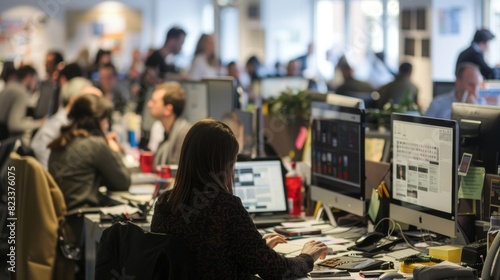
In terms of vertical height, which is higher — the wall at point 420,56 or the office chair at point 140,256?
the wall at point 420,56

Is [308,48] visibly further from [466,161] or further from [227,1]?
[466,161]

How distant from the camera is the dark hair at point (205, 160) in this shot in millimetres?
3008

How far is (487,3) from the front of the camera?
414 inches

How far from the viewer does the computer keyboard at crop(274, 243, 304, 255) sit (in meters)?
3.67

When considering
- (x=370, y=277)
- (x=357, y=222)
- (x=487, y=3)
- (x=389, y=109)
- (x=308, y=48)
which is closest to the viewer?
(x=370, y=277)

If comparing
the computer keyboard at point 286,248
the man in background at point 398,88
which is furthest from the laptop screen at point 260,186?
the man in background at point 398,88

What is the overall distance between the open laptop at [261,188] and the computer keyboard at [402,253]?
798mm

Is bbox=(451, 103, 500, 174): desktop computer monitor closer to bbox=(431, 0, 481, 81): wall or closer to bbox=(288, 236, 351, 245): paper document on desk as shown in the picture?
bbox=(288, 236, 351, 245): paper document on desk

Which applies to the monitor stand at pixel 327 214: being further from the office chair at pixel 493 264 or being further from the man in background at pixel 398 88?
the man in background at pixel 398 88

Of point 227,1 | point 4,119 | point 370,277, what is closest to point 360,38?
point 227,1

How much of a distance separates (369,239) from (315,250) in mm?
484

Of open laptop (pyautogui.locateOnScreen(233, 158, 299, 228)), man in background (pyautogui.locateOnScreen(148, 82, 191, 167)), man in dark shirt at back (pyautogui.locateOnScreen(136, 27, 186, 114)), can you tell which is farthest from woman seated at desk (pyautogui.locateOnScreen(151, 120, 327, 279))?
man in dark shirt at back (pyautogui.locateOnScreen(136, 27, 186, 114))

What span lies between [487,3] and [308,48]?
14.0 feet

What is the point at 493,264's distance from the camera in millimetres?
2887
